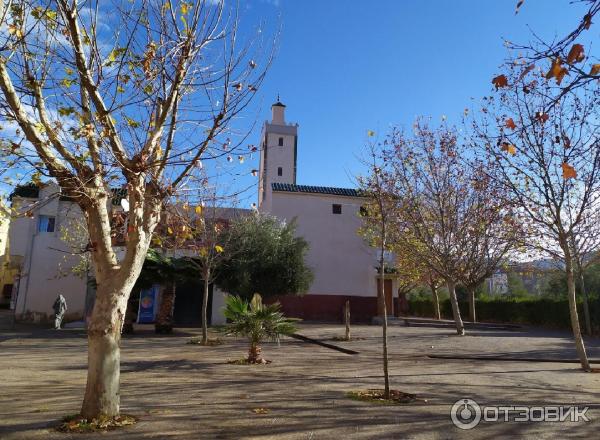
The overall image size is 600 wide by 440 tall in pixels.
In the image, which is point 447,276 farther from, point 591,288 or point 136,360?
point 591,288

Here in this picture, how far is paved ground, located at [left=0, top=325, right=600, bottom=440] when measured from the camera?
5652 millimetres

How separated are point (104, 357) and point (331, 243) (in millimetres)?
26766

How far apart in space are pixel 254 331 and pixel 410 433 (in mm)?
6785

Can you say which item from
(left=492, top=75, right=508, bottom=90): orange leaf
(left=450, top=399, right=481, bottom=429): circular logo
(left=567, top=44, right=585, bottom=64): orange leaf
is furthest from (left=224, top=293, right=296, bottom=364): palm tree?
(left=567, top=44, right=585, bottom=64): orange leaf

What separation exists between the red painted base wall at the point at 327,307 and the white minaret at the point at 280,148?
→ 21235mm

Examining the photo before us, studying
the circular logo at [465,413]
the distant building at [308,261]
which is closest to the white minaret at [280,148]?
the distant building at [308,261]

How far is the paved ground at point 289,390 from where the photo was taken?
223 inches

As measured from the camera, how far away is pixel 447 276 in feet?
65.2

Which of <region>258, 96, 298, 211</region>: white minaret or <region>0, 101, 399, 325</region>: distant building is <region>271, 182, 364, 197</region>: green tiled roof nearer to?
<region>0, 101, 399, 325</region>: distant building

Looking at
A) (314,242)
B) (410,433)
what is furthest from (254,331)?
(314,242)

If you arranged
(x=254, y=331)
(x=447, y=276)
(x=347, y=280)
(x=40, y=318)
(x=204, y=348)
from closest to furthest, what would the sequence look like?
1. (x=254, y=331)
2. (x=204, y=348)
3. (x=447, y=276)
4. (x=40, y=318)
5. (x=347, y=280)

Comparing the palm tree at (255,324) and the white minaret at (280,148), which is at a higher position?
the white minaret at (280,148)

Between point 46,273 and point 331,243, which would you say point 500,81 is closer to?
point 331,243

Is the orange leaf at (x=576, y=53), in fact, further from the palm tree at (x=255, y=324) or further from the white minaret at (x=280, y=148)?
the white minaret at (x=280, y=148)
